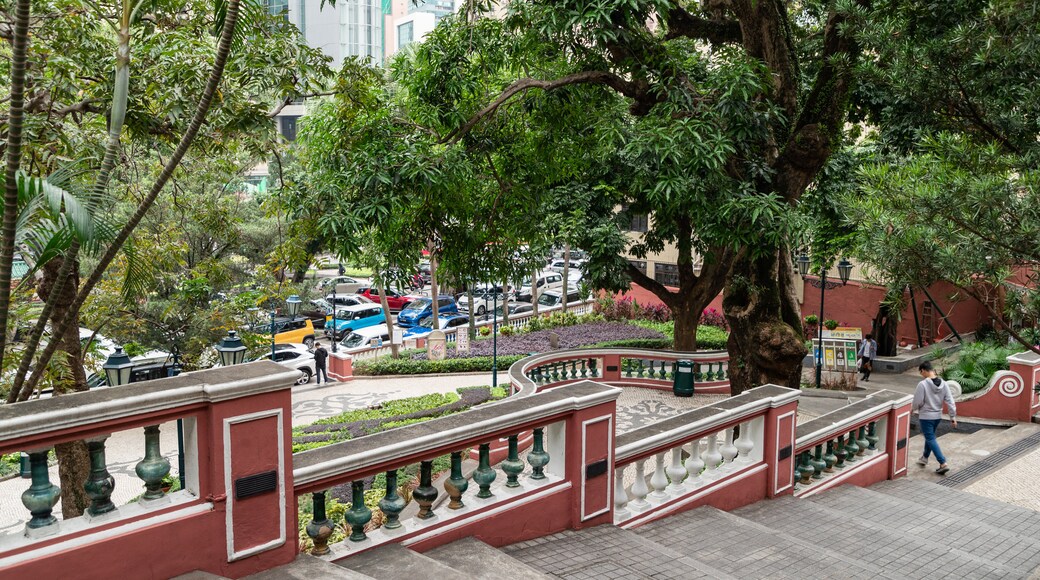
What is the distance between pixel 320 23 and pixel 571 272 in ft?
131

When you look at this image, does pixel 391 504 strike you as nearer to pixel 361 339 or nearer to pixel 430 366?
pixel 430 366

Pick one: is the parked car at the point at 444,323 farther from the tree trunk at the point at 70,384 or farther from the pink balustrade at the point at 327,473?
the pink balustrade at the point at 327,473

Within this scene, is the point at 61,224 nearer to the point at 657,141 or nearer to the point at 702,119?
the point at 657,141

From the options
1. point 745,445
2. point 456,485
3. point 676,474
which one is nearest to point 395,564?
point 456,485

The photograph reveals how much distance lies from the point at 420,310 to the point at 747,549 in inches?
1351

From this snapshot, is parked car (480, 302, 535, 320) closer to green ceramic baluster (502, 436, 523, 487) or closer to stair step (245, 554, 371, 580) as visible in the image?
green ceramic baluster (502, 436, 523, 487)

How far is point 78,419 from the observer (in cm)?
374

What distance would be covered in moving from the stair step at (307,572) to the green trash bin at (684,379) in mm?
16677

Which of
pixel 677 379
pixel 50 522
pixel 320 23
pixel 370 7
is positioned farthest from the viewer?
pixel 370 7

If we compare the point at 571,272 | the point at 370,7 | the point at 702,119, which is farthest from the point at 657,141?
the point at 370,7

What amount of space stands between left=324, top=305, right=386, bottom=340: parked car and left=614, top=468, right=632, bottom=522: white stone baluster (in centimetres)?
3202

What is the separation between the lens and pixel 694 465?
7023mm

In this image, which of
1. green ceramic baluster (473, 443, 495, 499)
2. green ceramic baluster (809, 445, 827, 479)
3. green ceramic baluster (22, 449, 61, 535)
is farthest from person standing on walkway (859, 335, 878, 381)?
green ceramic baluster (22, 449, 61, 535)

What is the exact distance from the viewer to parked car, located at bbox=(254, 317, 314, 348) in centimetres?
3431
